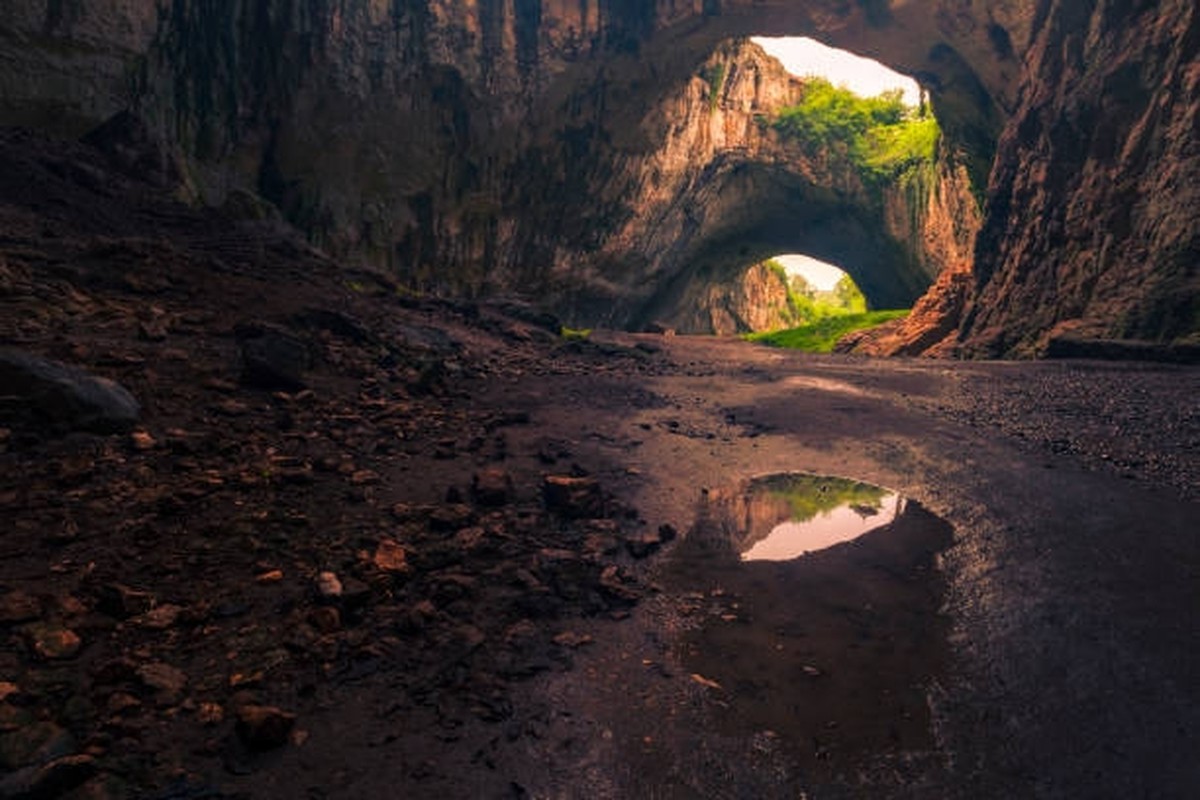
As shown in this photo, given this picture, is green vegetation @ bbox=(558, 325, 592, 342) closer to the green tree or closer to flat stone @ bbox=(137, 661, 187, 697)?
flat stone @ bbox=(137, 661, 187, 697)

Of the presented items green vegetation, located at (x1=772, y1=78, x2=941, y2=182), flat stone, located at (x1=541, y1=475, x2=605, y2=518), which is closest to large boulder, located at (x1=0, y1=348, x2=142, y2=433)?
flat stone, located at (x1=541, y1=475, x2=605, y2=518)

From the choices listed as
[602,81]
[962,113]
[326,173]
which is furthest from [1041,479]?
[602,81]

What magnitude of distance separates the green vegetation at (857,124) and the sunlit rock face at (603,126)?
1892 millimetres

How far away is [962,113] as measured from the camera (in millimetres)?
21938

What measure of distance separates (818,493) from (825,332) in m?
20.9

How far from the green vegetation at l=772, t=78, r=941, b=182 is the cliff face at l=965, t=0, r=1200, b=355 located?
949cm

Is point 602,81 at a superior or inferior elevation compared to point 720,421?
superior

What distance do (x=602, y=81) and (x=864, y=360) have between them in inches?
744

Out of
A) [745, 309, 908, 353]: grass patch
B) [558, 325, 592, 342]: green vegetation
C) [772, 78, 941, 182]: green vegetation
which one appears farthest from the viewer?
[772, 78, 941, 182]: green vegetation

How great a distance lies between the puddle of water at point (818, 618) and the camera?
102 inches

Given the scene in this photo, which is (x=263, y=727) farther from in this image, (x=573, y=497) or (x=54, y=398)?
(x=54, y=398)

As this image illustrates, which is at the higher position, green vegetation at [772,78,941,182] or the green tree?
green vegetation at [772,78,941,182]

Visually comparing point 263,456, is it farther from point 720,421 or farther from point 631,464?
point 720,421

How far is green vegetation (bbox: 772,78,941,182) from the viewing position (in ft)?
87.7
